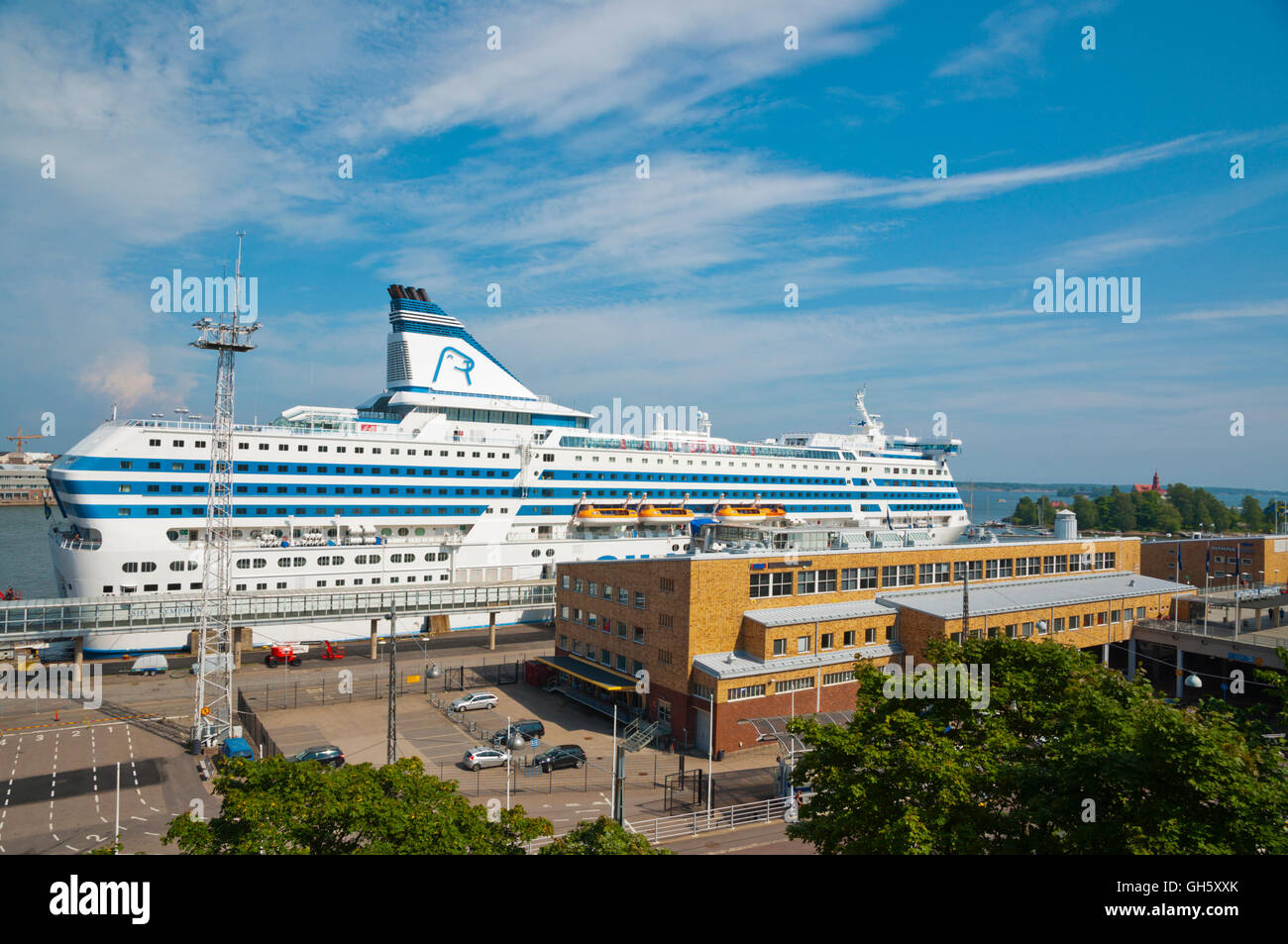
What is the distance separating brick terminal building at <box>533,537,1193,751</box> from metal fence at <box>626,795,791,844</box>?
166 inches

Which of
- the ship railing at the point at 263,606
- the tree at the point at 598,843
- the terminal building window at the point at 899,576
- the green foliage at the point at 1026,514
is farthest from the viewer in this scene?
the green foliage at the point at 1026,514

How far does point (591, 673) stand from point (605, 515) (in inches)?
765

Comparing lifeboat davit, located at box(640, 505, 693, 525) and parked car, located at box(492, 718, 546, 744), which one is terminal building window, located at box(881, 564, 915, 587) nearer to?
parked car, located at box(492, 718, 546, 744)

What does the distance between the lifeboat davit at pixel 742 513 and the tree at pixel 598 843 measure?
42950mm

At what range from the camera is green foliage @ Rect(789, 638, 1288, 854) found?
29.0 feet

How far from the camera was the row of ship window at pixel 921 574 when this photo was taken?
30.3 m

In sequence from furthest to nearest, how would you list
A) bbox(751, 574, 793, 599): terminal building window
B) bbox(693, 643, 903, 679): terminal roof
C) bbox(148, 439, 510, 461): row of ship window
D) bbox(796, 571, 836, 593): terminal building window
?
bbox(148, 439, 510, 461): row of ship window, bbox(796, 571, 836, 593): terminal building window, bbox(751, 574, 793, 599): terminal building window, bbox(693, 643, 903, 679): terminal roof

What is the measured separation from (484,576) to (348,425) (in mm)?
11572

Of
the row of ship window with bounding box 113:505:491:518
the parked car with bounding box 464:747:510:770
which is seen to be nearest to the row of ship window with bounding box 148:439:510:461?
the row of ship window with bounding box 113:505:491:518

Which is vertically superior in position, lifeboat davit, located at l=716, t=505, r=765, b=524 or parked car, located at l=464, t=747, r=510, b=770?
lifeboat davit, located at l=716, t=505, r=765, b=524

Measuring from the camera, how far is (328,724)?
29109 millimetres

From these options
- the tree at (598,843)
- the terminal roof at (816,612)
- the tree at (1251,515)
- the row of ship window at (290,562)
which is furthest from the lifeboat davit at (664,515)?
the tree at (1251,515)

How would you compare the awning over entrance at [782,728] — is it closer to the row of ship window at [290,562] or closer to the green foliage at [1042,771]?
the green foliage at [1042,771]
